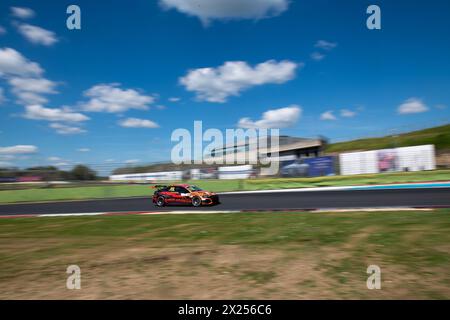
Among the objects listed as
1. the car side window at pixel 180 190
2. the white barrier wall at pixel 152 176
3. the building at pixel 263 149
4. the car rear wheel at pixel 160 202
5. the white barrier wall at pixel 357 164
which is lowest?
the car rear wheel at pixel 160 202

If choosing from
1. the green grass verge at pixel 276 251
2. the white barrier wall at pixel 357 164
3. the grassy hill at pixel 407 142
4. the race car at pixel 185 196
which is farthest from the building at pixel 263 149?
the green grass verge at pixel 276 251

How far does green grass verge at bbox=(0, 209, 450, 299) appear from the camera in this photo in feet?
12.1

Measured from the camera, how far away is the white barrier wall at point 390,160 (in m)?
21.2

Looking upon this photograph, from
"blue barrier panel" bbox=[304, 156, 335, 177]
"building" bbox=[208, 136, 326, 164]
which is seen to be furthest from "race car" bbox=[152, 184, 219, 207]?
"building" bbox=[208, 136, 326, 164]

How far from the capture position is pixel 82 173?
2258cm

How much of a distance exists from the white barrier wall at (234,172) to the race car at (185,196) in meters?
8.52

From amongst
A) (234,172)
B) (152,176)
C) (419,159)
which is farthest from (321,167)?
(152,176)

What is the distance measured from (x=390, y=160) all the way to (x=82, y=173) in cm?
2314

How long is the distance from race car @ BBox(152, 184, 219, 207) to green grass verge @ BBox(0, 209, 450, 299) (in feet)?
17.0

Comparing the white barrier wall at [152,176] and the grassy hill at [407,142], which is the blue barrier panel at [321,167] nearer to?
the grassy hill at [407,142]

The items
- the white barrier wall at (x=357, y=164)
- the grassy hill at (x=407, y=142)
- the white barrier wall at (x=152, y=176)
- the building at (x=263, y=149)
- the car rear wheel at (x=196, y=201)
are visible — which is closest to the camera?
the car rear wheel at (x=196, y=201)
